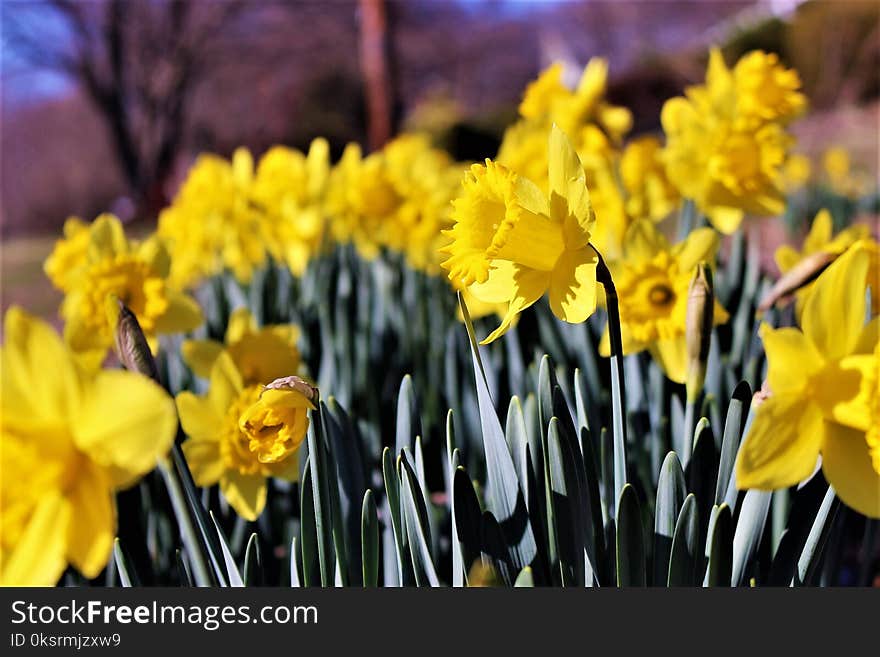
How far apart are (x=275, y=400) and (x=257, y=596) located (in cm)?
19

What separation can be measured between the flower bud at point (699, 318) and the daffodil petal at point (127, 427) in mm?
509

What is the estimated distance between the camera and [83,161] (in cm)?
1357

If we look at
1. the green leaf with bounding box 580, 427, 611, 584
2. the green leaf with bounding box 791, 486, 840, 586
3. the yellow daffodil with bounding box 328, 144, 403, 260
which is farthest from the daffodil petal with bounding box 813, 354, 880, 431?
the yellow daffodil with bounding box 328, 144, 403, 260

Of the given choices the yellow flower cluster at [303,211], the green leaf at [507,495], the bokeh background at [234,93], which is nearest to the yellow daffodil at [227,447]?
the green leaf at [507,495]

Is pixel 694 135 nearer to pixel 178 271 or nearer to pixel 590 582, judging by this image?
pixel 590 582

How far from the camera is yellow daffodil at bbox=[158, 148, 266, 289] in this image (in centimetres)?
238

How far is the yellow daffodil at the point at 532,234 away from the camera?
0.70 meters

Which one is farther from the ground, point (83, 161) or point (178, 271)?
point (83, 161)

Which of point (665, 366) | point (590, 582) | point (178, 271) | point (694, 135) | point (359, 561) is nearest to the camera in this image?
point (590, 582)

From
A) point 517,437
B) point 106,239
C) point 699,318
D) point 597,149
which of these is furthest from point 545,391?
point 597,149

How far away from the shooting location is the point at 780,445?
0.60m

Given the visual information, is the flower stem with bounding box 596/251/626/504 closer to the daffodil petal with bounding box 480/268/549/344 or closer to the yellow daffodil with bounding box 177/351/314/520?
the daffodil petal with bounding box 480/268/549/344

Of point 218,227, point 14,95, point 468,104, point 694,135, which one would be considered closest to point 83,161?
point 14,95

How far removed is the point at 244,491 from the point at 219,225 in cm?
163
